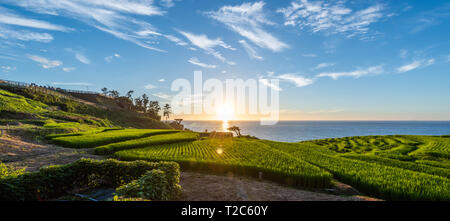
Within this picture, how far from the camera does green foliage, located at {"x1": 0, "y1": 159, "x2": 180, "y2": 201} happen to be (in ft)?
24.0

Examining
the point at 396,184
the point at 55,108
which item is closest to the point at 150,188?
the point at 396,184

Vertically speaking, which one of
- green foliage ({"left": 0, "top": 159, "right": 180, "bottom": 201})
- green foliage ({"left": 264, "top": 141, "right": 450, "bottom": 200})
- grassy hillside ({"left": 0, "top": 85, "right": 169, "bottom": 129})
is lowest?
green foliage ({"left": 264, "top": 141, "right": 450, "bottom": 200})

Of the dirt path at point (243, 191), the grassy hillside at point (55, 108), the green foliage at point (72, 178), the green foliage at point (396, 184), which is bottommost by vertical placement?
the dirt path at point (243, 191)

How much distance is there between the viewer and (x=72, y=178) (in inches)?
374

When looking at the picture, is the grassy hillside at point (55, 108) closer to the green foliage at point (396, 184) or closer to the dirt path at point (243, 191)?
the dirt path at point (243, 191)

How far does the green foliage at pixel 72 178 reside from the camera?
7301mm

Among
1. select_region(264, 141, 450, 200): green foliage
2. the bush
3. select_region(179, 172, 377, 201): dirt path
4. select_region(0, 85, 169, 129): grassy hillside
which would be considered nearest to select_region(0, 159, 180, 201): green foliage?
the bush

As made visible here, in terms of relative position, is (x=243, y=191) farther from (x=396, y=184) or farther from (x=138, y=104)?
(x=138, y=104)

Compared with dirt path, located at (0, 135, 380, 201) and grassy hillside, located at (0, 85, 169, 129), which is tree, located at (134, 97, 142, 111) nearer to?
grassy hillside, located at (0, 85, 169, 129)

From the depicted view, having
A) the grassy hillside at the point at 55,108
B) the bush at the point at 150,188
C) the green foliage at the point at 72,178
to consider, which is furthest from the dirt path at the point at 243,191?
the grassy hillside at the point at 55,108

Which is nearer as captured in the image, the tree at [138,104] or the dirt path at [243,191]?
the dirt path at [243,191]
